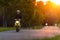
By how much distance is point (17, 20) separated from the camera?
19.0m

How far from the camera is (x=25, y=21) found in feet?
133

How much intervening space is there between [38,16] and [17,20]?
27.8 m

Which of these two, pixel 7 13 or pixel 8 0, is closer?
pixel 8 0

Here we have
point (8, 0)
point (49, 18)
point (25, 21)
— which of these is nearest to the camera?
point (8, 0)

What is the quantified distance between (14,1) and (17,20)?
762 cm

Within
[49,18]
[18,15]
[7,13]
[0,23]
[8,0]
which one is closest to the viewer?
[8,0]

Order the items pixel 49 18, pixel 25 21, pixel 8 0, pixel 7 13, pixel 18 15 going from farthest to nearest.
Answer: pixel 49 18 < pixel 25 21 < pixel 7 13 < pixel 18 15 < pixel 8 0

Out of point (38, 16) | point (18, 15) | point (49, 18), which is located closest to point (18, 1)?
point (18, 15)

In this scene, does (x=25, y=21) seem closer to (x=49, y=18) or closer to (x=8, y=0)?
(x=8, y=0)

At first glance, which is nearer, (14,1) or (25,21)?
(14,1)

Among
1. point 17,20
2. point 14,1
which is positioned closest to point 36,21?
point 17,20

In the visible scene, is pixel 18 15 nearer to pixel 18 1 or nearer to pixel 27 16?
pixel 18 1

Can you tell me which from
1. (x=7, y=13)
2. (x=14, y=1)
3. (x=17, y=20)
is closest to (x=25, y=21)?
(x=7, y=13)

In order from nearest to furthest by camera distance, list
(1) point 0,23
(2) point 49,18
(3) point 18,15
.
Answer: (3) point 18,15 → (1) point 0,23 → (2) point 49,18
